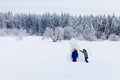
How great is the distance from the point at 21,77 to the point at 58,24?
84.9 m

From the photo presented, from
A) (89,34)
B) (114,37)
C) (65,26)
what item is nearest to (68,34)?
(89,34)

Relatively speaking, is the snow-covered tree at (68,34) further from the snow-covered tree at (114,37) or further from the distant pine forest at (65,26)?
the snow-covered tree at (114,37)

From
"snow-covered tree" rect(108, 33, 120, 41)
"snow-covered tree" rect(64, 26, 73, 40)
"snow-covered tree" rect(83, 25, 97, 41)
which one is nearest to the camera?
"snow-covered tree" rect(108, 33, 120, 41)

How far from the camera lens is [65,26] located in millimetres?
90500

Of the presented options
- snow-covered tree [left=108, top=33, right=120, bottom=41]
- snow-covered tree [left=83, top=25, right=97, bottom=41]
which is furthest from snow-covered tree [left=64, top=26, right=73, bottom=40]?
snow-covered tree [left=108, top=33, right=120, bottom=41]

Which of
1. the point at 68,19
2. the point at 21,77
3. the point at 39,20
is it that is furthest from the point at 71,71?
the point at 39,20

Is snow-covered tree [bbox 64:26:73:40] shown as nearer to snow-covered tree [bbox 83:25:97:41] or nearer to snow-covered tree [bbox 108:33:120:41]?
snow-covered tree [bbox 83:25:97:41]

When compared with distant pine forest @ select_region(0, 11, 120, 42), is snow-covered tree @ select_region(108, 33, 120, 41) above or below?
below

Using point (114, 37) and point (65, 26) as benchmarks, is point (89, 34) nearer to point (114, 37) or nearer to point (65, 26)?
point (114, 37)

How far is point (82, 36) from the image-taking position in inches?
2694

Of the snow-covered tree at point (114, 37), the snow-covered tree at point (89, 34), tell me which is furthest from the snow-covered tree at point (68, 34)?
the snow-covered tree at point (114, 37)

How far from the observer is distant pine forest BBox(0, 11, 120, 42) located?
225 ft

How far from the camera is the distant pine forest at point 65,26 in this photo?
68.5m

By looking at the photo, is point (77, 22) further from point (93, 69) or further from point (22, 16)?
point (93, 69)
